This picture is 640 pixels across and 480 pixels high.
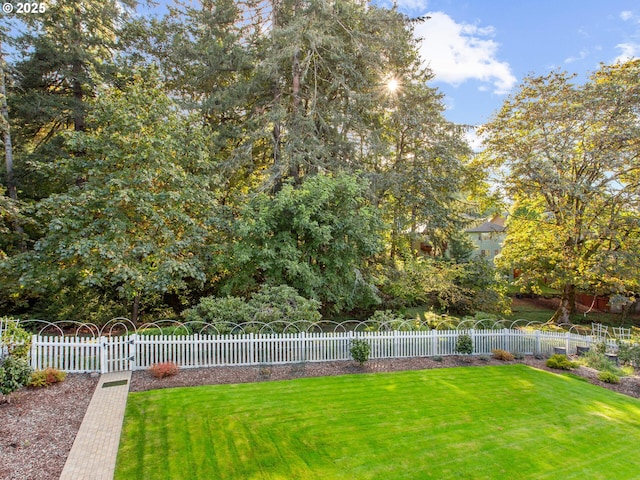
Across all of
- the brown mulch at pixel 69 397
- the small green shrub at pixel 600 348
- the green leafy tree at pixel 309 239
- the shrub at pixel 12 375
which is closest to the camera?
the brown mulch at pixel 69 397

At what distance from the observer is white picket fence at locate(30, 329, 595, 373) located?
338 inches

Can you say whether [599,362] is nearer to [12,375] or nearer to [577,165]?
[577,165]

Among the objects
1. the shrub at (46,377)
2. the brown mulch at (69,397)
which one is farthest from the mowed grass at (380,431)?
the shrub at (46,377)

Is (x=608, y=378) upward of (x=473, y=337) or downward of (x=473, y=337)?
downward

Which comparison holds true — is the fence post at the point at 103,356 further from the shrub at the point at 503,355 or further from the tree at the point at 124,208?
the shrub at the point at 503,355

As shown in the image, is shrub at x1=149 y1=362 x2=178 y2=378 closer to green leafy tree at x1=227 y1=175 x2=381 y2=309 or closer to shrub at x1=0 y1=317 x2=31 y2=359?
shrub at x1=0 y1=317 x2=31 y2=359

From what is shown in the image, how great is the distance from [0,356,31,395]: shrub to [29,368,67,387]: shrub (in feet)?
1.40

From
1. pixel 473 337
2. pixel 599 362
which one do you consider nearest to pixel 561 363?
pixel 599 362

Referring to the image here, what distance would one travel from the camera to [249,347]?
9.74 m

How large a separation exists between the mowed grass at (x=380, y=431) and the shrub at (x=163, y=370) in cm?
98

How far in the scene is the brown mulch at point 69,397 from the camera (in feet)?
16.0

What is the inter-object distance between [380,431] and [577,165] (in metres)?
17.0

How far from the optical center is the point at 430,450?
18.0 feet

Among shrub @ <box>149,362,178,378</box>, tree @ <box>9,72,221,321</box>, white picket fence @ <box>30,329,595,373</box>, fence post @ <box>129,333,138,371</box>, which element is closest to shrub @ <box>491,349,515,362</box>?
white picket fence @ <box>30,329,595,373</box>
